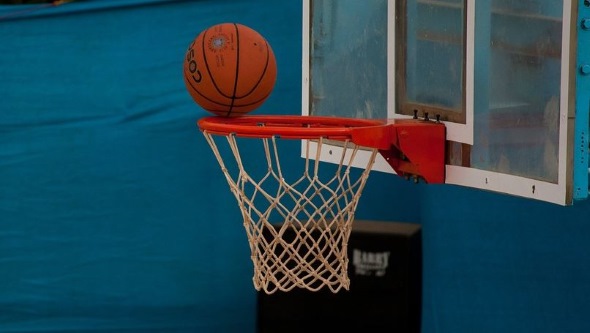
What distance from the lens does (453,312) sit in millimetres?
5938

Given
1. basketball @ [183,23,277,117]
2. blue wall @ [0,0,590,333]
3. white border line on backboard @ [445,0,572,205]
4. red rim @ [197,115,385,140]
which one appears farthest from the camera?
blue wall @ [0,0,590,333]

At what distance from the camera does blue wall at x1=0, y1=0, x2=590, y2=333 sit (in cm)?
667

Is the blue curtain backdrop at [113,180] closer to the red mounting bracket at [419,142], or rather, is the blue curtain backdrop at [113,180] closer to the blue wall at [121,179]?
the blue wall at [121,179]

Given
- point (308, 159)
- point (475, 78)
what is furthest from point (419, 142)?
point (308, 159)

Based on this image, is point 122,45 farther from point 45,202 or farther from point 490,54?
point 490,54

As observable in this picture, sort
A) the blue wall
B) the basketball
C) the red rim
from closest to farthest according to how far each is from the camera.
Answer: the red rim → the basketball → the blue wall

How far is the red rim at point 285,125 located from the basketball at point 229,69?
87 millimetres

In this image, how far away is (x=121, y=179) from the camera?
6766 millimetres

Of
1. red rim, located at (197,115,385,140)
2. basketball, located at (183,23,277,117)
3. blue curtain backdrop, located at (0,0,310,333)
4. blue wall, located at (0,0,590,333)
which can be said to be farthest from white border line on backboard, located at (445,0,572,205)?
blue curtain backdrop, located at (0,0,310,333)

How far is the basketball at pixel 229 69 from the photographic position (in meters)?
4.18

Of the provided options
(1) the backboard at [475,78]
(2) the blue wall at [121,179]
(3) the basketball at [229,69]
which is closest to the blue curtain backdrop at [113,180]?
(2) the blue wall at [121,179]

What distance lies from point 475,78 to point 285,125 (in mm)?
824

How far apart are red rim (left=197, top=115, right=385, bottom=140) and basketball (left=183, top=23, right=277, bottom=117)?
0.09m

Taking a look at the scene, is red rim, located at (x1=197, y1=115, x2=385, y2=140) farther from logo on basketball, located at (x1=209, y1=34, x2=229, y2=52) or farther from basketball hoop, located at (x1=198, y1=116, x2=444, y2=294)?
logo on basketball, located at (x1=209, y1=34, x2=229, y2=52)
